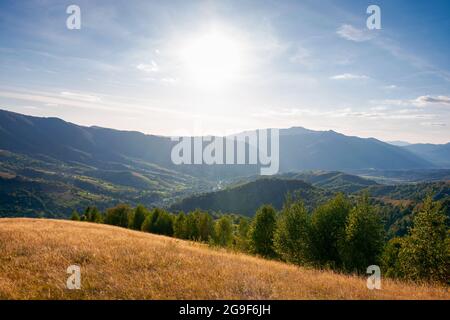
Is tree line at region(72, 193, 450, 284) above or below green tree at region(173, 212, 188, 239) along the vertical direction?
above

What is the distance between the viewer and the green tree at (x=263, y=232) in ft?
150

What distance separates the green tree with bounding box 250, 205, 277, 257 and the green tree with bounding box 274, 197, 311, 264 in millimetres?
7334

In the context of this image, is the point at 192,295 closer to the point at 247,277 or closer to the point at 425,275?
the point at 247,277

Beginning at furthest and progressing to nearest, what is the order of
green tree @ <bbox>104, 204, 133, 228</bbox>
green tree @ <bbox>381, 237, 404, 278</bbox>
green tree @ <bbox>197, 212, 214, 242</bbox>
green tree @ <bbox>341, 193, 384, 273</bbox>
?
green tree @ <bbox>104, 204, 133, 228</bbox>
green tree @ <bbox>197, 212, 214, 242</bbox>
green tree @ <bbox>381, 237, 404, 278</bbox>
green tree @ <bbox>341, 193, 384, 273</bbox>

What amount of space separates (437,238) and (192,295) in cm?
2776

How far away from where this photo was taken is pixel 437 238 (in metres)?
27.5

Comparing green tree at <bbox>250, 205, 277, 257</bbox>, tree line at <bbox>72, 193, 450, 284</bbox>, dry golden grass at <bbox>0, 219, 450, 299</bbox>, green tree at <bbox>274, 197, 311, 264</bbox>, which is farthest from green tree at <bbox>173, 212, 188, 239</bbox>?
dry golden grass at <bbox>0, 219, 450, 299</bbox>

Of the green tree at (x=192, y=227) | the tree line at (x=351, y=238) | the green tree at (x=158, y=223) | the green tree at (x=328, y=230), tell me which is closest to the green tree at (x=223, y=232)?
the green tree at (x=192, y=227)

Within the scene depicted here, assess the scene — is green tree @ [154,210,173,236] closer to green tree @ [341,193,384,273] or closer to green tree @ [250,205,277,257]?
green tree @ [250,205,277,257]

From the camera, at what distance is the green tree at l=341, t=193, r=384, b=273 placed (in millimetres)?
30300

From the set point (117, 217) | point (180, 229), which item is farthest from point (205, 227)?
point (117, 217)

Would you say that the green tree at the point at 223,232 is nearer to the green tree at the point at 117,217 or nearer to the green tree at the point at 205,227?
the green tree at the point at 205,227

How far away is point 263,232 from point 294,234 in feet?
36.2
